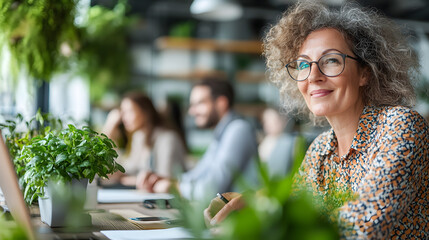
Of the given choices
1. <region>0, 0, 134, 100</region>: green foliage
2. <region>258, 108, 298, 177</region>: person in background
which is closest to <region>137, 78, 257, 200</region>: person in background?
<region>258, 108, 298, 177</region>: person in background

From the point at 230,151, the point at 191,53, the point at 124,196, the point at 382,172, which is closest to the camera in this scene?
the point at 382,172

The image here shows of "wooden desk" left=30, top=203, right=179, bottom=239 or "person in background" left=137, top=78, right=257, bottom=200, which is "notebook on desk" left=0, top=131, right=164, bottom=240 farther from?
"person in background" left=137, top=78, right=257, bottom=200

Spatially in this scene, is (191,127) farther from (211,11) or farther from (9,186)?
(9,186)

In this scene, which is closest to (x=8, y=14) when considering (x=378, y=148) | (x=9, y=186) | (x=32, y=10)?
(x=32, y=10)

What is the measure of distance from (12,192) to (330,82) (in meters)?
0.98

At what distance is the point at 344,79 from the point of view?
1578mm

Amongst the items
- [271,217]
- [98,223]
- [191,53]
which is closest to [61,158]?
[98,223]

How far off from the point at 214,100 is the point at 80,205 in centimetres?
276

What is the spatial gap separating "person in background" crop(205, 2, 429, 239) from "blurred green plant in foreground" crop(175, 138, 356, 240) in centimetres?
45

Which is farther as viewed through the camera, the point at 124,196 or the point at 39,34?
the point at 124,196

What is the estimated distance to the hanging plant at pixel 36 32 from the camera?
202 centimetres

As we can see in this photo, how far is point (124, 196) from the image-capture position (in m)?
2.33

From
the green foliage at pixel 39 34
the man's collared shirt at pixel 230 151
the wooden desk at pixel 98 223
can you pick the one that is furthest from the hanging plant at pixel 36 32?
the man's collared shirt at pixel 230 151

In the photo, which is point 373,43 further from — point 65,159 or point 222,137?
point 222,137
